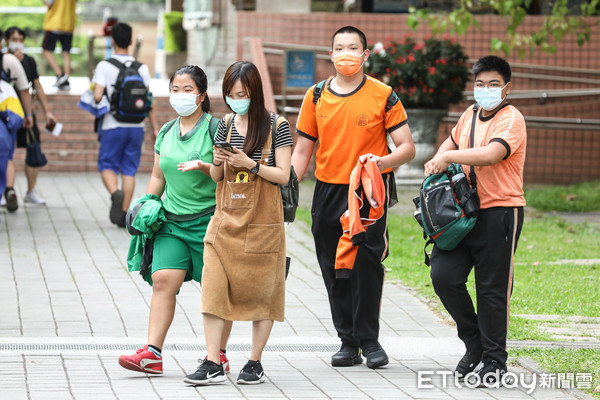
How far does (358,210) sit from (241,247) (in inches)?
28.4

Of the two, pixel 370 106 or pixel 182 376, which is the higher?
pixel 370 106

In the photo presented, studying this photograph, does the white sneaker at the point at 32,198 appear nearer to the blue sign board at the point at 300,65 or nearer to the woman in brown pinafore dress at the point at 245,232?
the blue sign board at the point at 300,65

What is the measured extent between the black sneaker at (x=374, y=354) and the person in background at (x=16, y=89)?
621cm

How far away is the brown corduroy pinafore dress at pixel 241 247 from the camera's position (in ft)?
18.7

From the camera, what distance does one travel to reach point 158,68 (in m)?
29.2

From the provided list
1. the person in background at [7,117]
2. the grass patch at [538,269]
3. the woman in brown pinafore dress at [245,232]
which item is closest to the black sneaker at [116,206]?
the person in background at [7,117]

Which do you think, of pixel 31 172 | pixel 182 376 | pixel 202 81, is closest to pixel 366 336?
pixel 182 376

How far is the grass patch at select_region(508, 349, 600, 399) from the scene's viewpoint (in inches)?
238

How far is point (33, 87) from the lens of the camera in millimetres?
12469

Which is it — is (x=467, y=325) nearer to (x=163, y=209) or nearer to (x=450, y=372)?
(x=450, y=372)

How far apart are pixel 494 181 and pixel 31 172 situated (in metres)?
7.95

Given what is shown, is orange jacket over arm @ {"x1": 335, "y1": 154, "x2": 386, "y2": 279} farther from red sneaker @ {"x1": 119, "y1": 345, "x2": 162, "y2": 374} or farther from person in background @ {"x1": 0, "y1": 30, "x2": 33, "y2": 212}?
person in background @ {"x1": 0, "y1": 30, "x2": 33, "y2": 212}

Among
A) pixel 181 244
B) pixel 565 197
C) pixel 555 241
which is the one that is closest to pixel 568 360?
pixel 181 244

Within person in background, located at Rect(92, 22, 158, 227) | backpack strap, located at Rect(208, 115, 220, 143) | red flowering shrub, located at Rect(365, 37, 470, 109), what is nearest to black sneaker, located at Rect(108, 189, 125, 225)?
person in background, located at Rect(92, 22, 158, 227)
